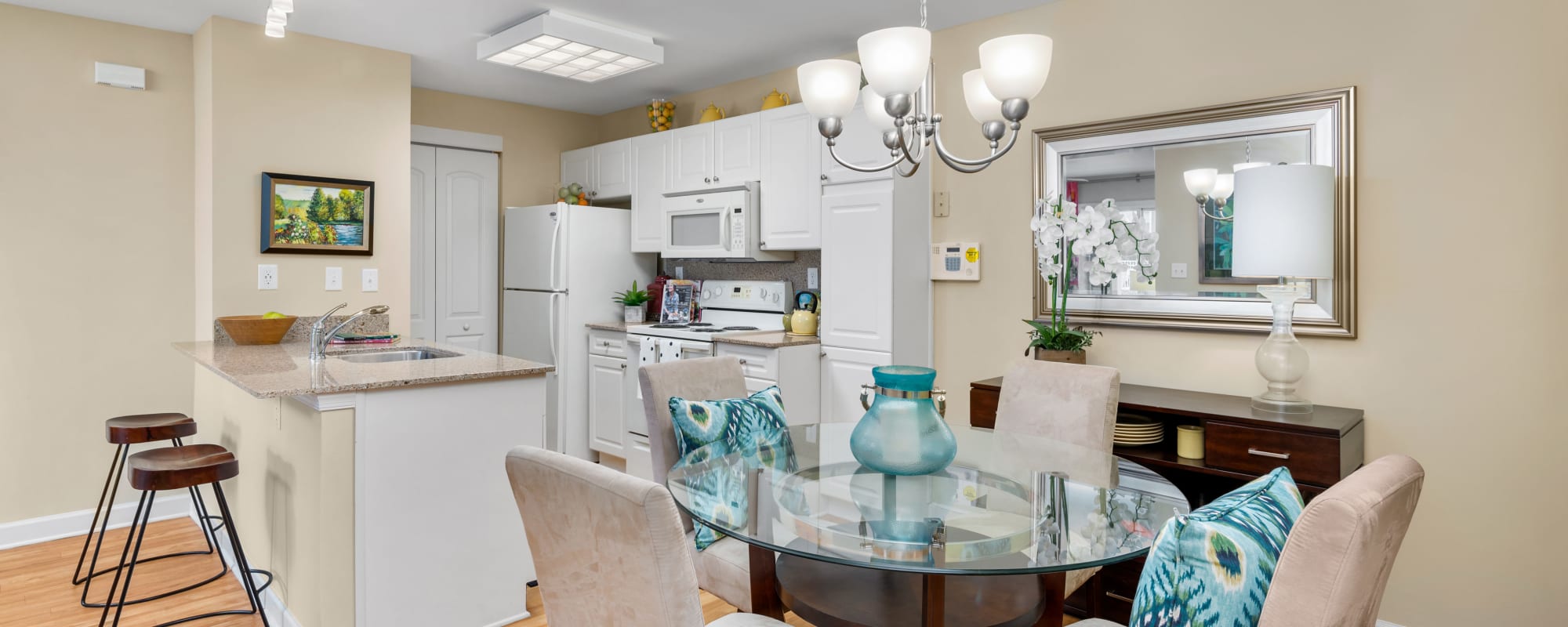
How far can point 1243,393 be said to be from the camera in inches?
110

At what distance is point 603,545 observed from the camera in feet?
3.93

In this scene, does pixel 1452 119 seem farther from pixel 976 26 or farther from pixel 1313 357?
pixel 976 26

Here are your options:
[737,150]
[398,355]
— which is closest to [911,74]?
[398,355]

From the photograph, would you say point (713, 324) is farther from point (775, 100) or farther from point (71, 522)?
point (71, 522)

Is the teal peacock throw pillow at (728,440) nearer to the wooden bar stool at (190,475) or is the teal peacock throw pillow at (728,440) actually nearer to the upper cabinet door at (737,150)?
the wooden bar stool at (190,475)

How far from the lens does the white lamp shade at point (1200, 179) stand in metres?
2.85

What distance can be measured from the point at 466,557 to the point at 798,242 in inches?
84.2

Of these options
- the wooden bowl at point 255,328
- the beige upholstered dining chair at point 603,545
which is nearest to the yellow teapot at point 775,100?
the wooden bowl at point 255,328

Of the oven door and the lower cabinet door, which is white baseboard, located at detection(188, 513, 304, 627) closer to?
the lower cabinet door

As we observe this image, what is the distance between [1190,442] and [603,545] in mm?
2099

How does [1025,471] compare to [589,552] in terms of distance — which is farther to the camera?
[1025,471]

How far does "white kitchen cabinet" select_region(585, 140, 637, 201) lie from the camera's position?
195 inches

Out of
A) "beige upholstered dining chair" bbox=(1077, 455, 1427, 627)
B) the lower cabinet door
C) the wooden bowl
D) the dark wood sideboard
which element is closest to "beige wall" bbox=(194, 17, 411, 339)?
the wooden bowl

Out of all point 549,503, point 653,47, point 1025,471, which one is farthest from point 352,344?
point 1025,471
